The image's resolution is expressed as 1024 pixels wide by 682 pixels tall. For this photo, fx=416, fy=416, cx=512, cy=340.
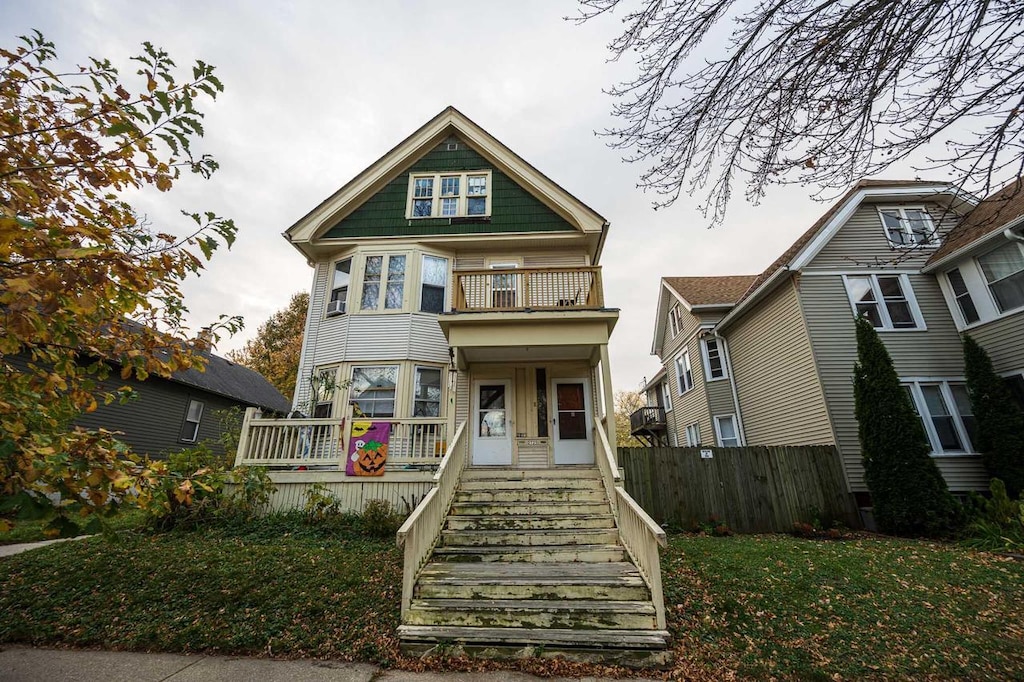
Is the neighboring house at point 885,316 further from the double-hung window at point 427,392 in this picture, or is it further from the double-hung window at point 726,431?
the double-hung window at point 427,392

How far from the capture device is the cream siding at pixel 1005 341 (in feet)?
31.9

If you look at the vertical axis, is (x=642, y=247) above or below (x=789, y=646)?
above

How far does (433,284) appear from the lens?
11242 millimetres

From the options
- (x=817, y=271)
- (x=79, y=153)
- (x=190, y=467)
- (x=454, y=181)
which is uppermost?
(x=454, y=181)

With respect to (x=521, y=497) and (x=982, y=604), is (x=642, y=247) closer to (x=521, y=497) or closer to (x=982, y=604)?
(x=521, y=497)

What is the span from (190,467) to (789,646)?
920 centimetres

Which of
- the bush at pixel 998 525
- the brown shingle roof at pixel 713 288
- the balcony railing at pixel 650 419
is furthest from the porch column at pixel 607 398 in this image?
the balcony railing at pixel 650 419

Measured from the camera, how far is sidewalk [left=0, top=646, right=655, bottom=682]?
13.0 ft

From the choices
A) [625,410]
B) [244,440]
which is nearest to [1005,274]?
[244,440]

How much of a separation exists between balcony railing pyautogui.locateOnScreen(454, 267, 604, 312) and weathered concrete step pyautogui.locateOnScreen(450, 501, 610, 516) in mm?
3894

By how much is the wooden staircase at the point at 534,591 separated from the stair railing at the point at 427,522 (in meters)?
0.15

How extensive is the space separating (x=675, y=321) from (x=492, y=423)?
13787mm

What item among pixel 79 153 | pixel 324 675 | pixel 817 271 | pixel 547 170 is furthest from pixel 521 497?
pixel 817 271

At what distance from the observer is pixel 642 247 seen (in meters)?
12.1
